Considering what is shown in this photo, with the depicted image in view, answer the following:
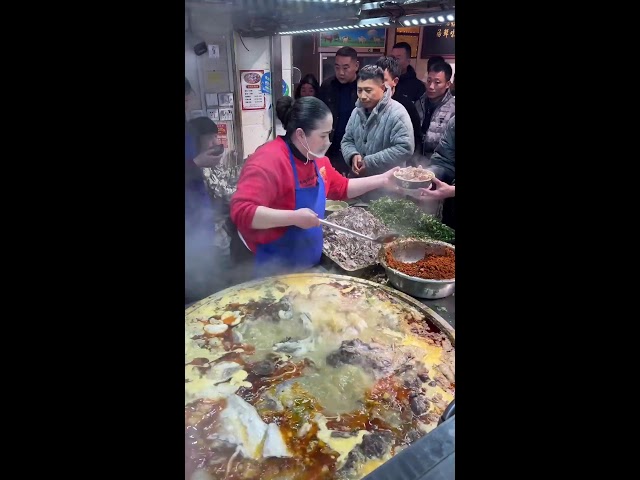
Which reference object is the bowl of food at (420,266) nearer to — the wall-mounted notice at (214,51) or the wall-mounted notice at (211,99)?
the wall-mounted notice at (211,99)

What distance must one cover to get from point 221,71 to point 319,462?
68.9 inches

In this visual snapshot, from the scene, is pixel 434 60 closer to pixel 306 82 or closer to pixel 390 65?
pixel 390 65

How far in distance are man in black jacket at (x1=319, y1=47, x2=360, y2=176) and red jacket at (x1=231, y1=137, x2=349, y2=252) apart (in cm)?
17

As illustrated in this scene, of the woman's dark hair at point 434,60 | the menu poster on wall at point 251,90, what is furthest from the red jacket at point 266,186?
the woman's dark hair at point 434,60

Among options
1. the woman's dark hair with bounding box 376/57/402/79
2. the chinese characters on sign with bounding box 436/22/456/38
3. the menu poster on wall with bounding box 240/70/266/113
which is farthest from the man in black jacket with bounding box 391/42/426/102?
the menu poster on wall with bounding box 240/70/266/113

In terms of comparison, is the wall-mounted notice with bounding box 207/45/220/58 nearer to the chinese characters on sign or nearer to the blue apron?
the blue apron

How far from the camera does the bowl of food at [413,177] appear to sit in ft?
8.29

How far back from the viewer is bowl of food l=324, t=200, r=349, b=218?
2629 millimetres

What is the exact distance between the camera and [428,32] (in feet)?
7.38

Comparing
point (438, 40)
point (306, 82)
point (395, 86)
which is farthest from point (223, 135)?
point (438, 40)

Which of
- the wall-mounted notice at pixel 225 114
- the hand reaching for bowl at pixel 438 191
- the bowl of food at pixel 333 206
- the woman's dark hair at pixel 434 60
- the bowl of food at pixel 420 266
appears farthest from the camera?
the bowl of food at pixel 333 206

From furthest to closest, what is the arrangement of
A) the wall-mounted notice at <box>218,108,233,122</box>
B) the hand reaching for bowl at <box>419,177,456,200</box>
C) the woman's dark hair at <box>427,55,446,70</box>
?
the hand reaching for bowl at <box>419,177,456,200</box>, the woman's dark hair at <box>427,55,446,70</box>, the wall-mounted notice at <box>218,108,233,122</box>

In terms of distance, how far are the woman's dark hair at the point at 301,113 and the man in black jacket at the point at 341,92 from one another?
5 cm

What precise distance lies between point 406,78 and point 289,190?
2.87ft
